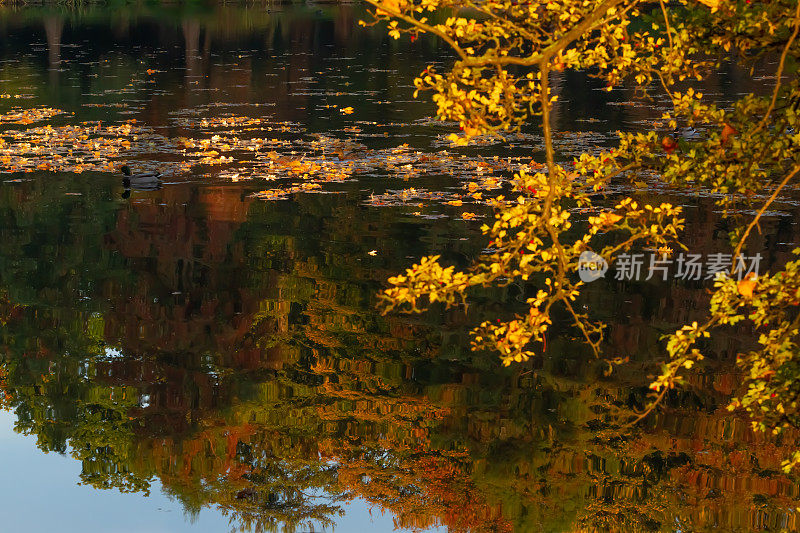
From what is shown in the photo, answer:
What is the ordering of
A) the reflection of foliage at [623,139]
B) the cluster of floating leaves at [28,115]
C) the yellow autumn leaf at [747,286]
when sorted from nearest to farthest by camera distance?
the yellow autumn leaf at [747,286], the reflection of foliage at [623,139], the cluster of floating leaves at [28,115]

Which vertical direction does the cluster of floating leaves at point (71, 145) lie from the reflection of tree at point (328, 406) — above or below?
above

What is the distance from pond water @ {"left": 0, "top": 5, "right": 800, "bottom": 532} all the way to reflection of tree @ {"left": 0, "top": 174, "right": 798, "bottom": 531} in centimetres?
3

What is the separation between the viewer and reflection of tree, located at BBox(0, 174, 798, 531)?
357 inches

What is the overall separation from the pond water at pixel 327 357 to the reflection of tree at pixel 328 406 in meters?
0.03

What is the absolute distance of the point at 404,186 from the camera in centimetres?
2045

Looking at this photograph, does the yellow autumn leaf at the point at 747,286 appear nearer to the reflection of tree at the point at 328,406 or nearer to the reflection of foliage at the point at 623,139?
the reflection of foliage at the point at 623,139

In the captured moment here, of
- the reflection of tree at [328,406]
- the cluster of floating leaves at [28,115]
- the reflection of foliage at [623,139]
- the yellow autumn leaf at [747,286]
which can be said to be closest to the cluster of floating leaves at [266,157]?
the cluster of floating leaves at [28,115]

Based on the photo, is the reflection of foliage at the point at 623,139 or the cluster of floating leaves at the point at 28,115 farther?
the cluster of floating leaves at the point at 28,115

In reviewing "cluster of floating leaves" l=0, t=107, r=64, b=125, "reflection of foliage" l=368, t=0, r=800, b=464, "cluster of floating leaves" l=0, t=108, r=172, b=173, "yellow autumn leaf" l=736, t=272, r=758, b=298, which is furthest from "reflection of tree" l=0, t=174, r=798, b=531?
"cluster of floating leaves" l=0, t=107, r=64, b=125

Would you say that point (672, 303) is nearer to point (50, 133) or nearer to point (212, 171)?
point (212, 171)

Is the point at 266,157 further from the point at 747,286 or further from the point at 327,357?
the point at 747,286

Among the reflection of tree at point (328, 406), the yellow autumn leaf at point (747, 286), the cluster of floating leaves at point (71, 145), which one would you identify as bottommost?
the reflection of tree at point (328, 406)

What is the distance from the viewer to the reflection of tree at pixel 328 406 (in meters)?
9.07

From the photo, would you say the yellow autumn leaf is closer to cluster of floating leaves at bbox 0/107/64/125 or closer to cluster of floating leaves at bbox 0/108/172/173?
cluster of floating leaves at bbox 0/108/172/173
